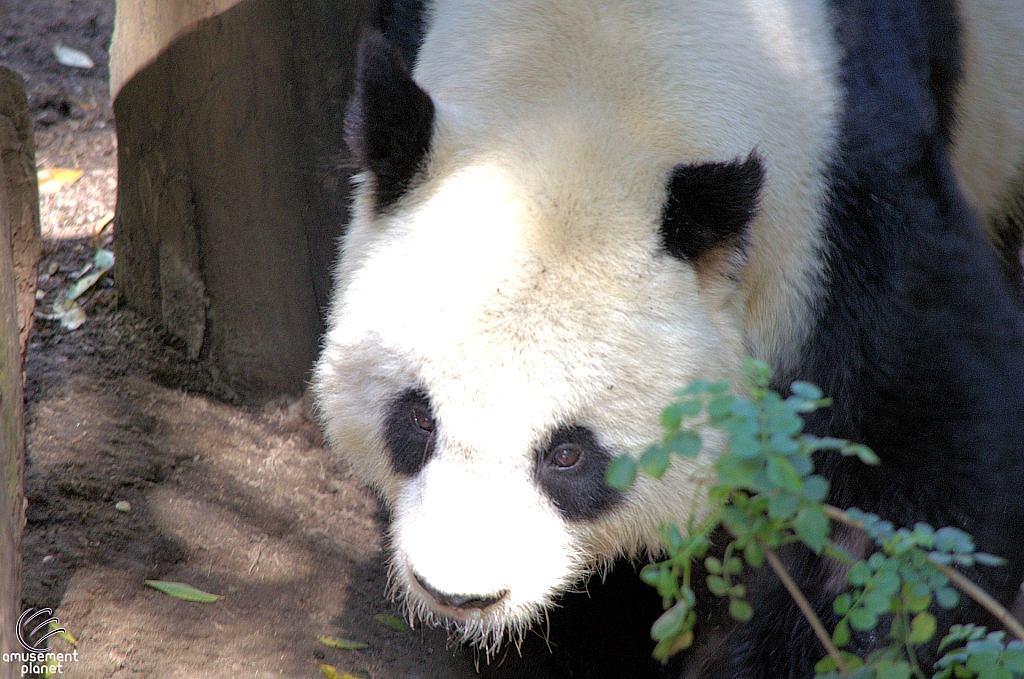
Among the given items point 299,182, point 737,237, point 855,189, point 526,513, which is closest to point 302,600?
point 526,513

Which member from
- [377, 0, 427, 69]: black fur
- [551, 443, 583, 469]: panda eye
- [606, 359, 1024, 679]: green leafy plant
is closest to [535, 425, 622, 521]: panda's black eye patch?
[551, 443, 583, 469]: panda eye

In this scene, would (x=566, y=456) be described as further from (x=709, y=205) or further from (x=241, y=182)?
(x=241, y=182)

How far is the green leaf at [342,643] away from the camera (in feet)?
9.85

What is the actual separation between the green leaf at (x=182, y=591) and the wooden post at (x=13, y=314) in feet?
1.86

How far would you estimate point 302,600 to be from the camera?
10.2 feet

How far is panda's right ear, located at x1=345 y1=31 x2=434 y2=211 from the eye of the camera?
84.4 inches

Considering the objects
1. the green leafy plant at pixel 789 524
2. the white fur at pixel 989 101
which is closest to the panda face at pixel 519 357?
the green leafy plant at pixel 789 524

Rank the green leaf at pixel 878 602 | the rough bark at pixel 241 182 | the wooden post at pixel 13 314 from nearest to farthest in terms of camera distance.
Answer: the green leaf at pixel 878 602 < the wooden post at pixel 13 314 < the rough bark at pixel 241 182

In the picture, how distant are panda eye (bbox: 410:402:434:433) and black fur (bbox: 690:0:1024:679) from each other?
3.18ft

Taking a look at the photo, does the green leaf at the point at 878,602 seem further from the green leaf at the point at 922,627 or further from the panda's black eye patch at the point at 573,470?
the panda's black eye patch at the point at 573,470

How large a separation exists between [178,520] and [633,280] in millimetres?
1898

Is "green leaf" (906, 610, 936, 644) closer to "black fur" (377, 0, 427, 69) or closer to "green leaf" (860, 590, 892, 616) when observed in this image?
"green leaf" (860, 590, 892, 616)

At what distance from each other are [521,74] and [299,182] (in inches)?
51.6


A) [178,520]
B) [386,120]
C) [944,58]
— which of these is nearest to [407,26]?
[386,120]
